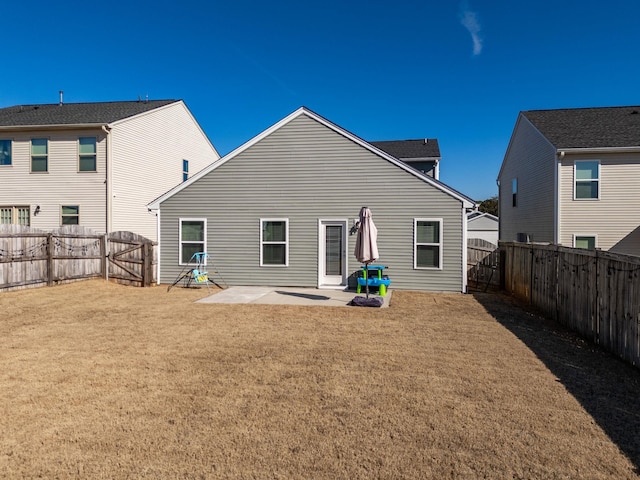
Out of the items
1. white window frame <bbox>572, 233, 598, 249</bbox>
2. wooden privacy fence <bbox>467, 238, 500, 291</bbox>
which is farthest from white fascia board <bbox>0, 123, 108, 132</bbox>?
white window frame <bbox>572, 233, 598, 249</bbox>

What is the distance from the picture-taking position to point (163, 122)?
18500mm

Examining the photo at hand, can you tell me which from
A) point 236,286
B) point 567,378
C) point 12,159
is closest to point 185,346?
point 567,378

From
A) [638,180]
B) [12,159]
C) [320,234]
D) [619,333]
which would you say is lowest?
[619,333]

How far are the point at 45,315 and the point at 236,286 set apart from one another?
17.7 ft

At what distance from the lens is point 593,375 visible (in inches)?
192

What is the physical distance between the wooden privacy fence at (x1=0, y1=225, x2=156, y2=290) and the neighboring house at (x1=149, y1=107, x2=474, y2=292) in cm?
80

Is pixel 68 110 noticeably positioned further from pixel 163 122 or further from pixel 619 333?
pixel 619 333

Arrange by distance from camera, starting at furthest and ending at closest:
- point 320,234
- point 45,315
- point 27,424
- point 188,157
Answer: point 188,157
point 320,234
point 45,315
point 27,424

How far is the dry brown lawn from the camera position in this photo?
297 cm

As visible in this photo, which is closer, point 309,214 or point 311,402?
point 311,402

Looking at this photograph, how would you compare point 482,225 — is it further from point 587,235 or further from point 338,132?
point 338,132

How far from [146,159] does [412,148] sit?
50.5 ft

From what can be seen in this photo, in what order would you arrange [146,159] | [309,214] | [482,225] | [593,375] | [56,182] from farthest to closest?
[482,225] < [146,159] < [56,182] < [309,214] < [593,375]

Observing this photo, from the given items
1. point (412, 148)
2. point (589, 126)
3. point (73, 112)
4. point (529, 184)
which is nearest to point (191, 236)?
point (73, 112)
